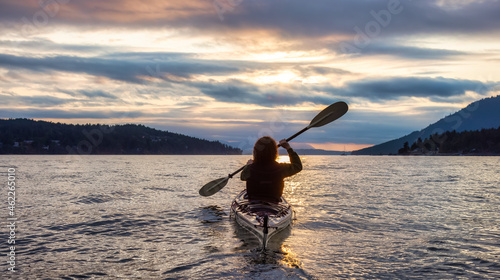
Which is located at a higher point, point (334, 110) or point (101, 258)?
point (334, 110)

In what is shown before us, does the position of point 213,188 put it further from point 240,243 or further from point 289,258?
point 289,258

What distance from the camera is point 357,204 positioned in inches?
805

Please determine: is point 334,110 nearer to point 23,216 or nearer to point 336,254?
point 336,254

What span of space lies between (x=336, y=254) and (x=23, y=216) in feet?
44.0

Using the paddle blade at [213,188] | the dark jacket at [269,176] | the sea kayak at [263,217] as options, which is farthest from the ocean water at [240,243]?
the dark jacket at [269,176]

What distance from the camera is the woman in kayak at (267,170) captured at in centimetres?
1084

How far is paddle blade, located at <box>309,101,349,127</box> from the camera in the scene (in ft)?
51.4

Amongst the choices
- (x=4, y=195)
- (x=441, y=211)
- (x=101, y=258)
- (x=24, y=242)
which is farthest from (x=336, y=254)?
(x=4, y=195)

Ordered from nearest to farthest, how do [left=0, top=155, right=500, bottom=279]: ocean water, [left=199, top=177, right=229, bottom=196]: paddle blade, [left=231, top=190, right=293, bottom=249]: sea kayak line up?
1. [left=0, top=155, right=500, bottom=279]: ocean water
2. [left=231, top=190, right=293, bottom=249]: sea kayak
3. [left=199, top=177, right=229, bottom=196]: paddle blade

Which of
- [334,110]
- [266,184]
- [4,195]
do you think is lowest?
[4,195]

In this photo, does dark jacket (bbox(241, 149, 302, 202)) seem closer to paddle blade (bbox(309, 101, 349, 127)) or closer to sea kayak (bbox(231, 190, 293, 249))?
sea kayak (bbox(231, 190, 293, 249))

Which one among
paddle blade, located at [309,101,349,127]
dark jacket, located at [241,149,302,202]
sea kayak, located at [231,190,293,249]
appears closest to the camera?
sea kayak, located at [231,190,293,249]

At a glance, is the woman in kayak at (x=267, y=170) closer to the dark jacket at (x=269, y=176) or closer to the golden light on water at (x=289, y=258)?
the dark jacket at (x=269, y=176)

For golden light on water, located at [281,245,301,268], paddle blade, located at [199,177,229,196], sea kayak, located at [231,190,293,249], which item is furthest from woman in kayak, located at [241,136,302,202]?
paddle blade, located at [199,177,229,196]
